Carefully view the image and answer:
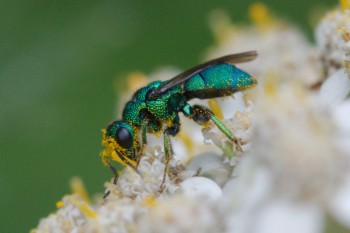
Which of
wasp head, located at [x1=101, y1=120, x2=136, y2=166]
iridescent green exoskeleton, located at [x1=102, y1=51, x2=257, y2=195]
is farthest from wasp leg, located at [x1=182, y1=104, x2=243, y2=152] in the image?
wasp head, located at [x1=101, y1=120, x2=136, y2=166]

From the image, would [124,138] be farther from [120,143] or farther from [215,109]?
[215,109]

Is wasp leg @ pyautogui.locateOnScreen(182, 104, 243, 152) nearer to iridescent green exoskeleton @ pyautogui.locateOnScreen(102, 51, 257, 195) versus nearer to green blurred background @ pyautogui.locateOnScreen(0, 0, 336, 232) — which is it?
iridescent green exoskeleton @ pyautogui.locateOnScreen(102, 51, 257, 195)

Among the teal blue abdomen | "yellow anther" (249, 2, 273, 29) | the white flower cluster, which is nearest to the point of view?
the white flower cluster

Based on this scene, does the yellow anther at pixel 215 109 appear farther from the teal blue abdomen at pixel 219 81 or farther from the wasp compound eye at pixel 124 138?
the wasp compound eye at pixel 124 138

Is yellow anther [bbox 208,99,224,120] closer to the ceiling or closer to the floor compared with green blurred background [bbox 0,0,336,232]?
closer to the floor

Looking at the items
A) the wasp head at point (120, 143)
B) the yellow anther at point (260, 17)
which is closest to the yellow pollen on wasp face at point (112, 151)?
the wasp head at point (120, 143)

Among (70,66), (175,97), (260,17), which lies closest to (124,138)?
(175,97)

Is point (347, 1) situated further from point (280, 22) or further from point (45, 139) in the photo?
point (45, 139)

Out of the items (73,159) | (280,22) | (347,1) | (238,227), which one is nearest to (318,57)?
(347,1)
